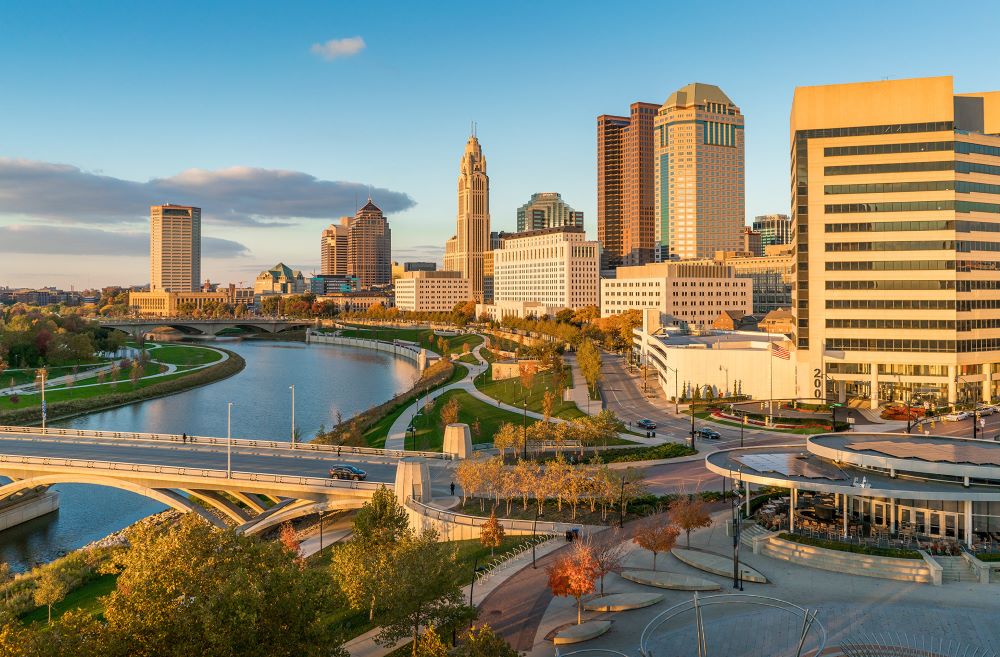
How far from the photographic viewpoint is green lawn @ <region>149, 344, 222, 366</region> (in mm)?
146375

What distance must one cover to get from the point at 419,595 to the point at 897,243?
70.5 meters

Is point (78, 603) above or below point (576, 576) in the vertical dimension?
below

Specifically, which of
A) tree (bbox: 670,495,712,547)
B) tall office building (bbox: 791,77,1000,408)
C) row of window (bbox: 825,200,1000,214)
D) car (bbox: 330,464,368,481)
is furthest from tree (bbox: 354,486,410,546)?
row of window (bbox: 825,200,1000,214)

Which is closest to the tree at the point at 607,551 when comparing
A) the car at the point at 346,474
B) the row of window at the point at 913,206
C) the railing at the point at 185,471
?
the railing at the point at 185,471

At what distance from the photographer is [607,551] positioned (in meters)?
32.9

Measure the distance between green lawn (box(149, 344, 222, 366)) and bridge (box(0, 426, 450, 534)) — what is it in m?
85.1

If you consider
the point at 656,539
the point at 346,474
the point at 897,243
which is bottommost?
the point at 346,474

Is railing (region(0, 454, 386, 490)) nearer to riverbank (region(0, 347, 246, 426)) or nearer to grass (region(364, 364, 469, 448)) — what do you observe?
grass (region(364, 364, 469, 448))

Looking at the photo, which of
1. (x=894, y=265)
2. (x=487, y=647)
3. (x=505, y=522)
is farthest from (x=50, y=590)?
(x=894, y=265)

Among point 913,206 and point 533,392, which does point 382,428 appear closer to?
point 533,392

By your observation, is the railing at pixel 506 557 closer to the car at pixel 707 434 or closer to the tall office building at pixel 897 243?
the car at pixel 707 434

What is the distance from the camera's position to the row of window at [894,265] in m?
76.2

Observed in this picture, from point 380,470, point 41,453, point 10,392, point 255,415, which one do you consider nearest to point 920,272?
point 380,470

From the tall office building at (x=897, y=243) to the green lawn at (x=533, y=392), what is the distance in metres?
26.1
